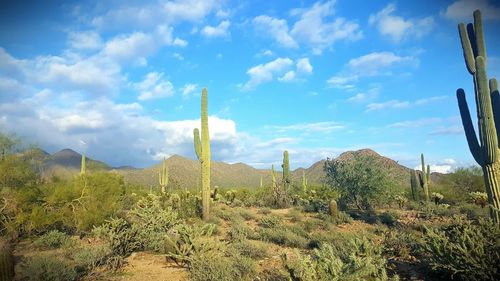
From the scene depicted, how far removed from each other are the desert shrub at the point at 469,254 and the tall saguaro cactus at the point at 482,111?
384cm

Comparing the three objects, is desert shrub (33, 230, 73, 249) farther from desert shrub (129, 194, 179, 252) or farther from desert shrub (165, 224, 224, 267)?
desert shrub (165, 224, 224, 267)

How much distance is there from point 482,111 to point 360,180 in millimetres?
9709

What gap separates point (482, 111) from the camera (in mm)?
11375

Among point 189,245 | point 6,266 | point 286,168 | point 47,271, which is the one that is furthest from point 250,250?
point 286,168

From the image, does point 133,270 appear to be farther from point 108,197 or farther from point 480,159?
point 480,159

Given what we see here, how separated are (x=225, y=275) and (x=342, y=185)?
1565cm

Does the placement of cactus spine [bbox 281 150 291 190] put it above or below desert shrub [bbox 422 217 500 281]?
above

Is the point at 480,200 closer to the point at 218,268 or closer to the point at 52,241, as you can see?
the point at 218,268

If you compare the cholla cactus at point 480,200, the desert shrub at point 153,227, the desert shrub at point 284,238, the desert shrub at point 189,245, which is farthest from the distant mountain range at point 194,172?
the desert shrub at point 189,245

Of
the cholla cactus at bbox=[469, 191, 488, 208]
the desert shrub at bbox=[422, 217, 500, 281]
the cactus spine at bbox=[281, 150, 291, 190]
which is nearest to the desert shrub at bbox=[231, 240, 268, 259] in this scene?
the desert shrub at bbox=[422, 217, 500, 281]

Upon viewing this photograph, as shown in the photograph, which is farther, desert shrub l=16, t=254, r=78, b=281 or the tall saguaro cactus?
the tall saguaro cactus

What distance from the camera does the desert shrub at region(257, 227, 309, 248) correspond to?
438 inches

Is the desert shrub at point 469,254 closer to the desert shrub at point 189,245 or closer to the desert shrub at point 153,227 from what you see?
the desert shrub at point 189,245

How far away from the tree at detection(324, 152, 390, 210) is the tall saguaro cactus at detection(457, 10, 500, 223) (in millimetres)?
8103
